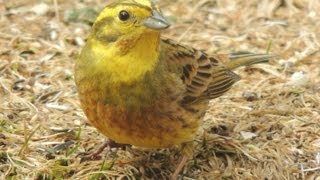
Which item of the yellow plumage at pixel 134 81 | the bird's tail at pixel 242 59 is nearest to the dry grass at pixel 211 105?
the bird's tail at pixel 242 59

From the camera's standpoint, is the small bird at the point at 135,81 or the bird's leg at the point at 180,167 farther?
the bird's leg at the point at 180,167

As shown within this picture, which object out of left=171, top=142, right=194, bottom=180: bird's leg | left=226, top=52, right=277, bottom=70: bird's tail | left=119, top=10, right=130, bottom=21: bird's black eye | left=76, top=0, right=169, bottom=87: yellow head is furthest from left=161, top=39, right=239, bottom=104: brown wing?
left=119, top=10, right=130, bottom=21: bird's black eye

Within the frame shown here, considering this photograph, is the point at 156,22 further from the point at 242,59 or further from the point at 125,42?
the point at 242,59

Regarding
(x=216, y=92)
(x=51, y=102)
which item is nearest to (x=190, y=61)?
(x=216, y=92)

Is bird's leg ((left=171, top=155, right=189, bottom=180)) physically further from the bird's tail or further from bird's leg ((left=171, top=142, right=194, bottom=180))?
the bird's tail

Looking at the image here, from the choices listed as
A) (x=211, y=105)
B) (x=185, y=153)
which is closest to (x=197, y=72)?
(x=185, y=153)

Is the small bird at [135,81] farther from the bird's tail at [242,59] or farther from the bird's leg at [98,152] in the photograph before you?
the bird's tail at [242,59]

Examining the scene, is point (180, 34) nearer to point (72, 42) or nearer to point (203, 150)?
point (72, 42)
